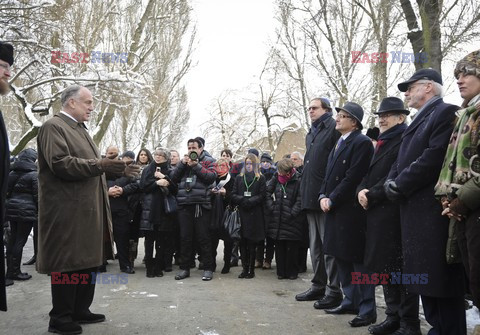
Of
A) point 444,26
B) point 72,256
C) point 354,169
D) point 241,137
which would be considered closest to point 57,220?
point 72,256

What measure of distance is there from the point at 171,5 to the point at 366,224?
791 inches

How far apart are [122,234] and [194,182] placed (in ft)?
5.28

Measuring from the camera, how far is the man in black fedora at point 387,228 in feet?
12.7

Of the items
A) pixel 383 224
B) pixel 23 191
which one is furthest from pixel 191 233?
pixel 383 224

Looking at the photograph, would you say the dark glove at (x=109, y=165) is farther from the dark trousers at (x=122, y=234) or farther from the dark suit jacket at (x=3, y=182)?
the dark trousers at (x=122, y=234)

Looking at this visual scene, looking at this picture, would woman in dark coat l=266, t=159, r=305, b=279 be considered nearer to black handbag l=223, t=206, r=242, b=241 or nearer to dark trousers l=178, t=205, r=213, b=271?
black handbag l=223, t=206, r=242, b=241

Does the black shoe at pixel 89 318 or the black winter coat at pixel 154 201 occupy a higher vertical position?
the black winter coat at pixel 154 201

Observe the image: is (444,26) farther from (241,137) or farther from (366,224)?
(241,137)

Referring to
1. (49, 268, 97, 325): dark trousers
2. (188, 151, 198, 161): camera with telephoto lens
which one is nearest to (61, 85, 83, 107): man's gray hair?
(49, 268, 97, 325): dark trousers

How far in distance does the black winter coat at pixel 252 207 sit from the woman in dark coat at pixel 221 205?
0.92 feet

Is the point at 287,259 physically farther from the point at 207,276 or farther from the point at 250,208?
the point at 207,276

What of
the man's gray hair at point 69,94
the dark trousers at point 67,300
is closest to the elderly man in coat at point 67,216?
the dark trousers at point 67,300

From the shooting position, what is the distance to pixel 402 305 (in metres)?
3.86

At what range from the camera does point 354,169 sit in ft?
15.2
